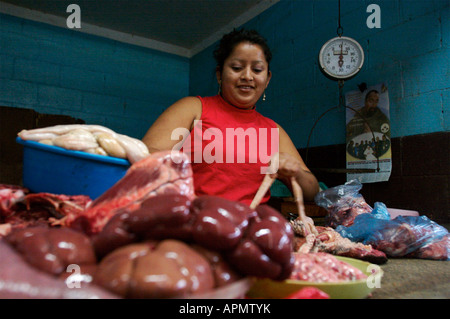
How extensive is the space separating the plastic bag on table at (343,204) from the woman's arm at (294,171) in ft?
0.38

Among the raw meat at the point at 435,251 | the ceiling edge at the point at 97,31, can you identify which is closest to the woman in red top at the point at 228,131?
the raw meat at the point at 435,251

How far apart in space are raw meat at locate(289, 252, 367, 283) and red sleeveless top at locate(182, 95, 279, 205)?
955mm

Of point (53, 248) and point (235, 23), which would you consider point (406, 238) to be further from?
point (235, 23)

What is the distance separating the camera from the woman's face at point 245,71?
174 centimetres

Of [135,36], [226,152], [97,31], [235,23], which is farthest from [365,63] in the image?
[97,31]

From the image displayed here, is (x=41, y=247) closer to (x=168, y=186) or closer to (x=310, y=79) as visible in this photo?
(x=168, y=186)

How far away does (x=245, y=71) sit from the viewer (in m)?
1.74

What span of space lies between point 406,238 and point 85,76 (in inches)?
193

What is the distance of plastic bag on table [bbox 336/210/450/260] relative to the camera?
126cm

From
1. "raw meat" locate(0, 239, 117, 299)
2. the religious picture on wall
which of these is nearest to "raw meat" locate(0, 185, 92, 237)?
"raw meat" locate(0, 239, 117, 299)

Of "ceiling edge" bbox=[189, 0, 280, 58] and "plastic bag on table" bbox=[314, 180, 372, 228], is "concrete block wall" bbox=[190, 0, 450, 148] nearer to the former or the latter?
"ceiling edge" bbox=[189, 0, 280, 58]

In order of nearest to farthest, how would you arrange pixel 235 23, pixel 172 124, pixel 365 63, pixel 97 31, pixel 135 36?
pixel 172 124
pixel 365 63
pixel 235 23
pixel 97 31
pixel 135 36

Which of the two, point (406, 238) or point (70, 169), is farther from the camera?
point (406, 238)
